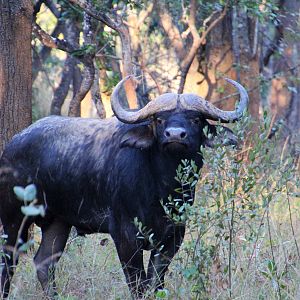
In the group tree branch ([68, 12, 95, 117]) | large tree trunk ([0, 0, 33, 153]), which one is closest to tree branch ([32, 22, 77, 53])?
tree branch ([68, 12, 95, 117])

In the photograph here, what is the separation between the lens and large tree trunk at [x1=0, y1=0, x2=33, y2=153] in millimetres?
7035

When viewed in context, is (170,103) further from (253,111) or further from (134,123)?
(253,111)

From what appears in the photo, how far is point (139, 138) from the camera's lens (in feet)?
19.6

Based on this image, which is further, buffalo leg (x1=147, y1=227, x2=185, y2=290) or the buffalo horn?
the buffalo horn

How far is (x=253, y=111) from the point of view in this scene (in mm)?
12219

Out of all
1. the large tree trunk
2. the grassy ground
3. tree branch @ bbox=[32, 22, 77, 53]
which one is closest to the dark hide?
the grassy ground

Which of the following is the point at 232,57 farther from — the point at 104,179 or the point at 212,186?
the point at 212,186

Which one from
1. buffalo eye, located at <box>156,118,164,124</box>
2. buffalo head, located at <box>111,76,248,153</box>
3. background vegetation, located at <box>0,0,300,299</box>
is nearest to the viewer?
background vegetation, located at <box>0,0,300,299</box>

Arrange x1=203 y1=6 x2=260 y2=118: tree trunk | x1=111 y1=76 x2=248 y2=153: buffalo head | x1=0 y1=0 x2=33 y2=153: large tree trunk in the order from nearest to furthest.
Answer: x1=111 y1=76 x2=248 y2=153: buffalo head
x1=0 y1=0 x2=33 y2=153: large tree trunk
x1=203 y1=6 x2=260 y2=118: tree trunk

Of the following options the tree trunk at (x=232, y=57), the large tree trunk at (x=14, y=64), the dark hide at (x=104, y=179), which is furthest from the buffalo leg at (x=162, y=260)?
the tree trunk at (x=232, y=57)

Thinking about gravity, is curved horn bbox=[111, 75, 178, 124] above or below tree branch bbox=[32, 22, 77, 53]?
below

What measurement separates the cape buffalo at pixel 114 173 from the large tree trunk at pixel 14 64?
1.77ft

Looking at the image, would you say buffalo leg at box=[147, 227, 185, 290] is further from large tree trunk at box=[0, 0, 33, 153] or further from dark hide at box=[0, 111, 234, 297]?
large tree trunk at box=[0, 0, 33, 153]

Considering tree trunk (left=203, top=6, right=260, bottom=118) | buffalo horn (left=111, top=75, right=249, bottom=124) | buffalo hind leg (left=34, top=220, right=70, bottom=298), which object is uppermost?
buffalo horn (left=111, top=75, right=249, bottom=124)
